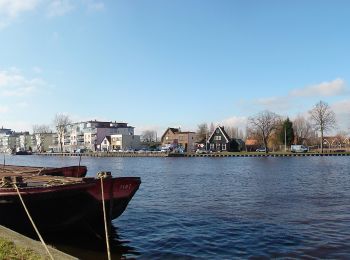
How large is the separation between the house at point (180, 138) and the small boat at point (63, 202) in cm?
13215

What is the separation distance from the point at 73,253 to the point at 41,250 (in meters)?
4.49

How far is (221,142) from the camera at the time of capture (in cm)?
13688

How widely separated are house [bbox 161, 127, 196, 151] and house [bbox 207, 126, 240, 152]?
1266 cm

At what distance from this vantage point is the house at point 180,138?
493 ft

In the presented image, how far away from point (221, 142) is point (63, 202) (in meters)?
123

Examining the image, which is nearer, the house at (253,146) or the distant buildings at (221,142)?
the distant buildings at (221,142)

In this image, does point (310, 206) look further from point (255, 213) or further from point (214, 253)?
point (214, 253)

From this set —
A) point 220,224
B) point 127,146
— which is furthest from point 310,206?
point 127,146

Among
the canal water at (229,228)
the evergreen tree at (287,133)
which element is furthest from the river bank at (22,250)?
the evergreen tree at (287,133)

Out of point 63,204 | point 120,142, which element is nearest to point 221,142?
point 120,142

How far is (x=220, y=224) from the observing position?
1850 centimetres

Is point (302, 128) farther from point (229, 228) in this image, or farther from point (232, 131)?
point (229, 228)

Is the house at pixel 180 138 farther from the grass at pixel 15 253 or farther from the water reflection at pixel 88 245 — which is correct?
the grass at pixel 15 253

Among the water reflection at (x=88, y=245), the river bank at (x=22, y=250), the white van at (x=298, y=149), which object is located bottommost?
the water reflection at (x=88, y=245)
